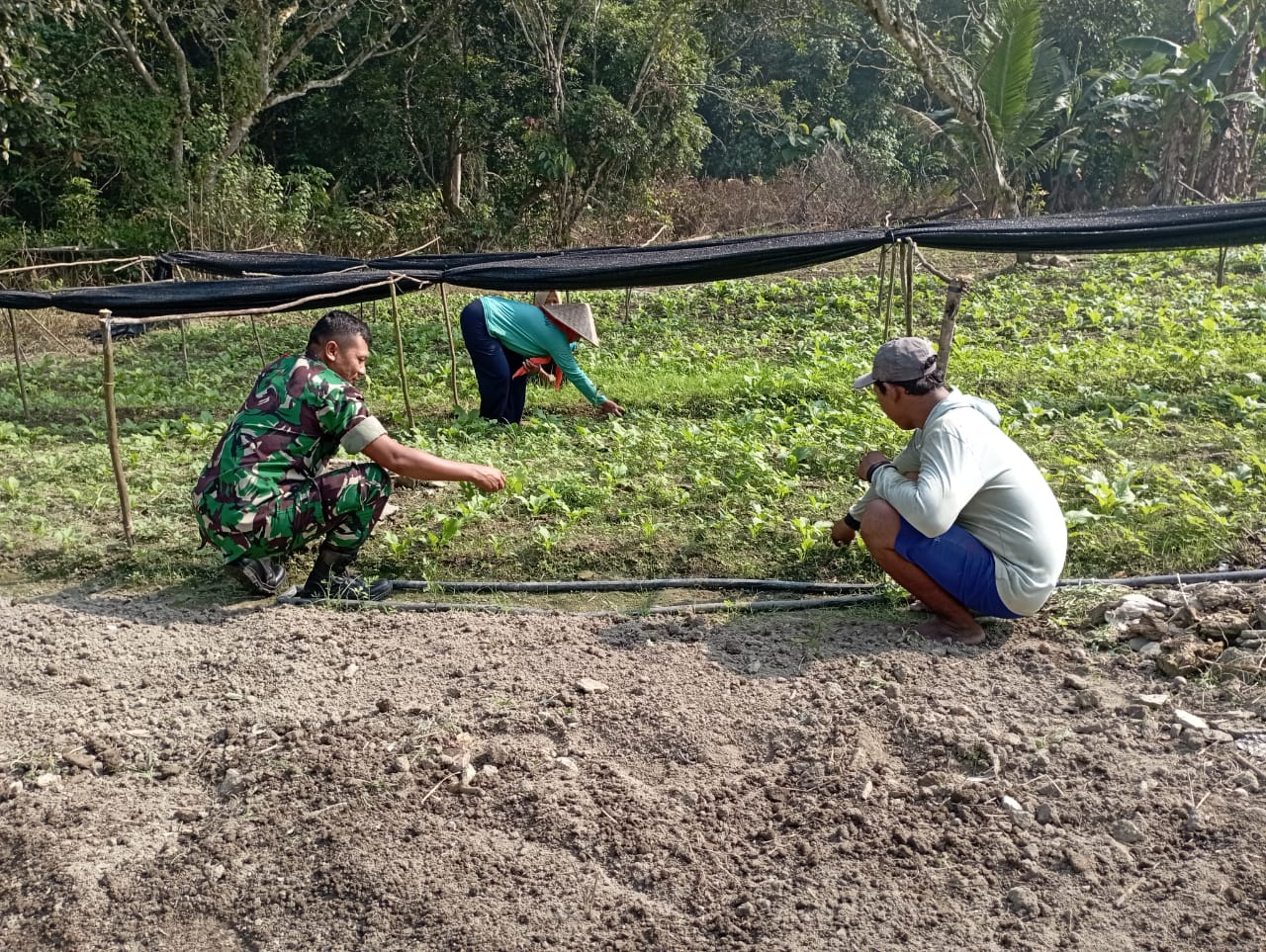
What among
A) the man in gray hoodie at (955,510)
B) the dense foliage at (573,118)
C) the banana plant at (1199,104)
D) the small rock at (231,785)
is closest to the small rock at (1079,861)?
the man in gray hoodie at (955,510)

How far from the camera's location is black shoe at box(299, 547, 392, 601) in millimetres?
4223

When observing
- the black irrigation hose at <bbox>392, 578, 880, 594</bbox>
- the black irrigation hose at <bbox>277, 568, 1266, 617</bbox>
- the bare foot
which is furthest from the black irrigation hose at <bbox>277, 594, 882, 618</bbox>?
the bare foot

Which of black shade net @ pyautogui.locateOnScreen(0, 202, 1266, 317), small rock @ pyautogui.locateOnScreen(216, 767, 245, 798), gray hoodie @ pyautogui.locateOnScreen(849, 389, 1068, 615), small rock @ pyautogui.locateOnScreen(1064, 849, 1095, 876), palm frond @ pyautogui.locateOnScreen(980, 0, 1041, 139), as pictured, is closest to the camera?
small rock @ pyautogui.locateOnScreen(1064, 849, 1095, 876)

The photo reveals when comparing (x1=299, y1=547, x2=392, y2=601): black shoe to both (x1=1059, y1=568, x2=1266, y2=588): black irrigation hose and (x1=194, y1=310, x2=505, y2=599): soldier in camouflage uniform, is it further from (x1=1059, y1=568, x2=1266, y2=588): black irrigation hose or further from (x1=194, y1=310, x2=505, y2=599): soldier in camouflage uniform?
(x1=1059, y1=568, x2=1266, y2=588): black irrigation hose

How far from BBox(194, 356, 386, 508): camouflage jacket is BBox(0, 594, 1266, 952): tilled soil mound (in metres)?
0.67

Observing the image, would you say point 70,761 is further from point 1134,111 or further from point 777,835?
point 1134,111

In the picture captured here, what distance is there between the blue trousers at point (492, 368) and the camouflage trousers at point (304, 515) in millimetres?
2547

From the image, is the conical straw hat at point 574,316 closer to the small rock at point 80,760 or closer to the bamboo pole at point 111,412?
the bamboo pole at point 111,412

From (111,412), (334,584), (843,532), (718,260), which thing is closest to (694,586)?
(843,532)

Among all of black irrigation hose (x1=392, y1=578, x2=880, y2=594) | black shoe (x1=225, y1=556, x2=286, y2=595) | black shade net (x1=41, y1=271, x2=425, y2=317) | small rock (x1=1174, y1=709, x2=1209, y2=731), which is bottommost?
black irrigation hose (x1=392, y1=578, x2=880, y2=594)

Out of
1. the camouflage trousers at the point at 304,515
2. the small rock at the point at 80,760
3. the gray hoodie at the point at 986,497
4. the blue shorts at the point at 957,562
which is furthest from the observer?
the camouflage trousers at the point at 304,515

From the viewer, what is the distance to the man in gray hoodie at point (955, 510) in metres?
3.20

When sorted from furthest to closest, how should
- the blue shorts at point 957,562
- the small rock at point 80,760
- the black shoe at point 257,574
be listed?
1. the black shoe at point 257,574
2. the blue shorts at point 957,562
3. the small rock at point 80,760

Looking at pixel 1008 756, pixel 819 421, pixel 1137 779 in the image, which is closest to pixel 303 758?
pixel 1008 756
